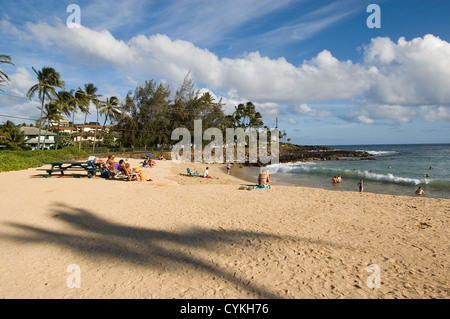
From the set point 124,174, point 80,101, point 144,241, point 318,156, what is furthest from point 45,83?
point 318,156

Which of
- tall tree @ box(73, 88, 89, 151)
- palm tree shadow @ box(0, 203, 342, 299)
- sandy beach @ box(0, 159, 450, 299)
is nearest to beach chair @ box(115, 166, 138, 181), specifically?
sandy beach @ box(0, 159, 450, 299)

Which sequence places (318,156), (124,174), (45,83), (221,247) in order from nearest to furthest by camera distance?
(221,247) < (124,174) < (45,83) < (318,156)

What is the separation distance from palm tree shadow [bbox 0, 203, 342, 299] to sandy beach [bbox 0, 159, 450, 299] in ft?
0.06

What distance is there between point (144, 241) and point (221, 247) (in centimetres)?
156

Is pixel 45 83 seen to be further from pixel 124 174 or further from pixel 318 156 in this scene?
pixel 318 156

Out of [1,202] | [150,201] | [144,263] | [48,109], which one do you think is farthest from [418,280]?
[48,109]

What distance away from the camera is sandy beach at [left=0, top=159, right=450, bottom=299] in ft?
12.0

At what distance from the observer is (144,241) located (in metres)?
5.24

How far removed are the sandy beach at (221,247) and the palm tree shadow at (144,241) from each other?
0.06 feet

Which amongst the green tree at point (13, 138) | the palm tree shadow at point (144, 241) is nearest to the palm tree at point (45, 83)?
the green tree at point (13, 138)

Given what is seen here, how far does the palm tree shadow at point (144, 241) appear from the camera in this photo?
14.3 feet

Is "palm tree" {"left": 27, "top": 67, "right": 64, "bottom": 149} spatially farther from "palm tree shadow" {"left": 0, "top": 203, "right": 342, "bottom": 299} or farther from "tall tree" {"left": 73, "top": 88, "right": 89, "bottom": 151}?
"palm tree shadow" {"left": 0, "top": 203, "right": 342, "bottom": 299}

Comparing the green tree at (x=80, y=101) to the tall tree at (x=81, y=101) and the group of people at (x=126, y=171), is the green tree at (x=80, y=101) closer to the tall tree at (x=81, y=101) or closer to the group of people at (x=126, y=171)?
the tall tree at (x=81, y=101)
